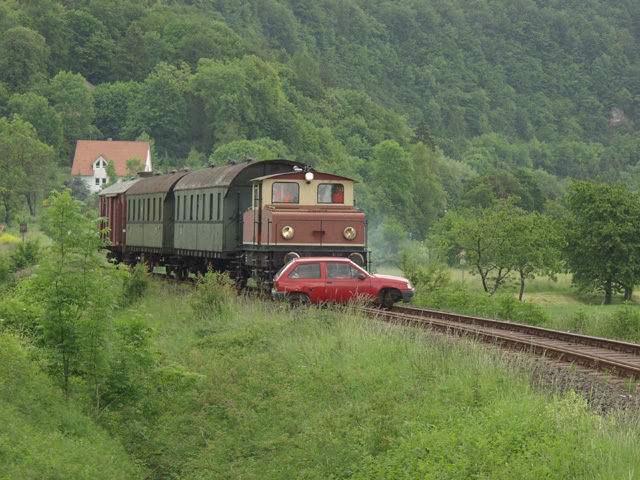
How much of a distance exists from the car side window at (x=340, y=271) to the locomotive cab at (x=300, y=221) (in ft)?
6.53

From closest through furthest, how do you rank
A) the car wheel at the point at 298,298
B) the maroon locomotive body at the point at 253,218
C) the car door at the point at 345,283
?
the car wheel at the point at 298,298 → the car door at the point at 345,283 → the maroon locomotive body at the point at 253,218

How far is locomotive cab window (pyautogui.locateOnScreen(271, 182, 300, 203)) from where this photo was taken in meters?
24.7

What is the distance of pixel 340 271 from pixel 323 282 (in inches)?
21.2

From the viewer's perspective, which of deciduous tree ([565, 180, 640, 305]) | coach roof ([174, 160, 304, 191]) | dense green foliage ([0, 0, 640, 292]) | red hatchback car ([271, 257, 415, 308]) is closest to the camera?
red hatchback car ([271, 257, 415, 308])

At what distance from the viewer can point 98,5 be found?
18762 centimetres

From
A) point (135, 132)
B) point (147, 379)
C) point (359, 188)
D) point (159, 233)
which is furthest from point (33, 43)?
point (147, 379)

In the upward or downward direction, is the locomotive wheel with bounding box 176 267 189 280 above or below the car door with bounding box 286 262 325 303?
below

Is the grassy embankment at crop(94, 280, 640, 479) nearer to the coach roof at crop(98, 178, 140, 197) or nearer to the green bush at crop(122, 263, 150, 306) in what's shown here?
the green bush at crop(122, 263, 150, 306)

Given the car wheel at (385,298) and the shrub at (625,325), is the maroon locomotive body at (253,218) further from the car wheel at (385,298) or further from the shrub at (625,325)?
the shrub at (625,325)

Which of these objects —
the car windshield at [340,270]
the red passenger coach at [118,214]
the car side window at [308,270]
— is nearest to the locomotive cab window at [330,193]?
the car windshield at [340,270]

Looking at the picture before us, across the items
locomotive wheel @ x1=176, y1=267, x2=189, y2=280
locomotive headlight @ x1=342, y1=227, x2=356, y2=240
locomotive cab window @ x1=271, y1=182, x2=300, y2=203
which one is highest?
locomotive cab window @ x1=271, y1=182, x2=300, y2=203

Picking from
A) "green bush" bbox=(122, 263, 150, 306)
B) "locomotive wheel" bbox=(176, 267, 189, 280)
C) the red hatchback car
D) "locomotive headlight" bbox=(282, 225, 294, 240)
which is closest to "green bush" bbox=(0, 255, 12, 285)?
"green bush" bbox=(122, 263, 150, 306)

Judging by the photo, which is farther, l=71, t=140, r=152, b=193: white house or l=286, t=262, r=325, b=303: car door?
l=71, t=140, r=152, b=193: white house

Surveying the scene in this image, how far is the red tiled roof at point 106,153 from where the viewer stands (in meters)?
140
